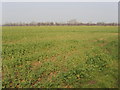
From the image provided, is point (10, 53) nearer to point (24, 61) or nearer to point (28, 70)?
point (24, 61)

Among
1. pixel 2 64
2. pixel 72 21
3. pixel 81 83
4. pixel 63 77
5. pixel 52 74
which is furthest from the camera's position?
pixel 72 21

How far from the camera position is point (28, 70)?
576cm

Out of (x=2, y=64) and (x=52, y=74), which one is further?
(x=2, y=64)

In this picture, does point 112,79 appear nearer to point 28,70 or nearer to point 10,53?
point 28,70

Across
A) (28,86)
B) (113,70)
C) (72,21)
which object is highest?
(72,21)

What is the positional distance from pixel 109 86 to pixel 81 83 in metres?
0.95

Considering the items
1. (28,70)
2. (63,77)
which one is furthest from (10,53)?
(63,77)

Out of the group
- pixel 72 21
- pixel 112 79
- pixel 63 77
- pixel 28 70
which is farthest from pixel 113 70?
pixel 72 21

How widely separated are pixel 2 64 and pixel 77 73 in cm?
419

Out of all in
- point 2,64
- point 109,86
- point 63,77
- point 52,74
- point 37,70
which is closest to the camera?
point 109,86

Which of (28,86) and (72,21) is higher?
(72,21)

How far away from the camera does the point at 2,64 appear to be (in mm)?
6605

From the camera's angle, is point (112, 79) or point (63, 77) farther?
point (63, 77)

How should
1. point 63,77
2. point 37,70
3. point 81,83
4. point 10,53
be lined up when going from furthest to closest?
point 10,53 → point 37,70 → point 63,77 → point 81,83
